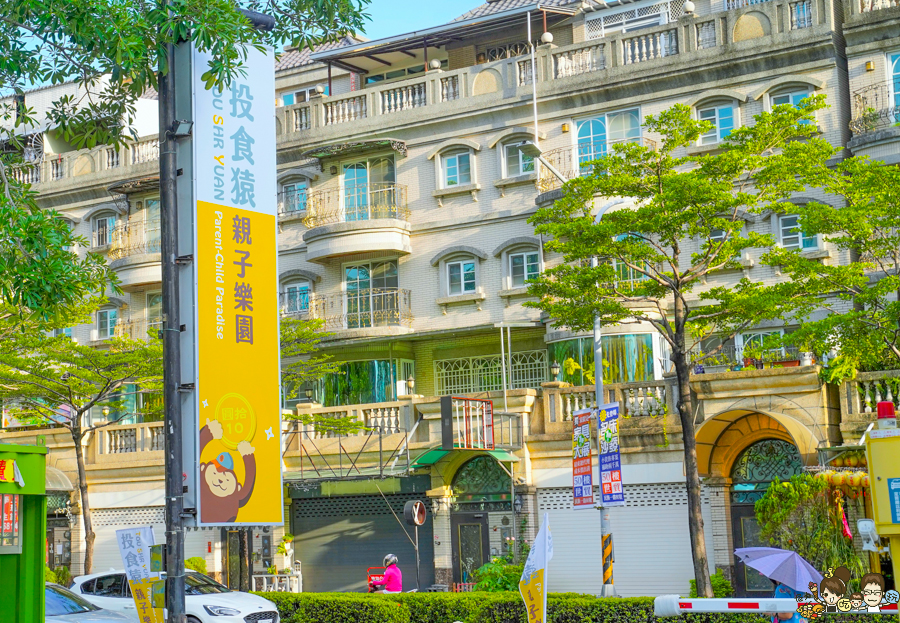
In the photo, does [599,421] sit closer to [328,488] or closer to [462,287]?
[328,488]

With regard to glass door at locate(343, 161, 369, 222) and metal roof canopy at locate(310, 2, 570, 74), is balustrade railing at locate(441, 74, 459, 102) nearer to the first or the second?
metal roof canopy at locate(310, 2, 570, 74)

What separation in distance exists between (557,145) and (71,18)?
70.7 ft

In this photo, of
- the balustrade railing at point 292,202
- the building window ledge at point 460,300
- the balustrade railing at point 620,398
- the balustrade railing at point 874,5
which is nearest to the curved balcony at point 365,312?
the building window ledge at point 460,300

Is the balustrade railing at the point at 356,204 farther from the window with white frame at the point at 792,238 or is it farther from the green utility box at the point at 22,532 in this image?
the green utility box at the point at 22,532

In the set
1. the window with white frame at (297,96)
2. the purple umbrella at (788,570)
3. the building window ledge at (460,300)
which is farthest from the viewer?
the window with white frame at (297,96)

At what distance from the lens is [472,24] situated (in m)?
36.7

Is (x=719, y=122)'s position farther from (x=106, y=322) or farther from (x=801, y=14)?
(x=106, y=322)

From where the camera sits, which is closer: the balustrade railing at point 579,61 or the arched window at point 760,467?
the arched window at point 760,467

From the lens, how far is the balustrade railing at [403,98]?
35.1 meters

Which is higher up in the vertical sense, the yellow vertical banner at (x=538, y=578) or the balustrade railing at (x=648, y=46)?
the balustrade railing at (x=648, y=46)

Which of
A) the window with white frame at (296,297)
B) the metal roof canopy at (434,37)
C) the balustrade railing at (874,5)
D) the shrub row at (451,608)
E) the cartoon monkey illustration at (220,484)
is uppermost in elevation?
the metal roof canopy at (434,37)

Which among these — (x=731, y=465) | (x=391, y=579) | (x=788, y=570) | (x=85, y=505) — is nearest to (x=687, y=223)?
(x=731, y=465)

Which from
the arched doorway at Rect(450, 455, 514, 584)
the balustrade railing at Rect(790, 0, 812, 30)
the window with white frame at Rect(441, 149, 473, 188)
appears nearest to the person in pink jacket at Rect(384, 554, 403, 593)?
the arched doorway at Rect(450, 455, 514, 584)

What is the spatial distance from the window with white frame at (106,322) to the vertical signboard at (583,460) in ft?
75.1
